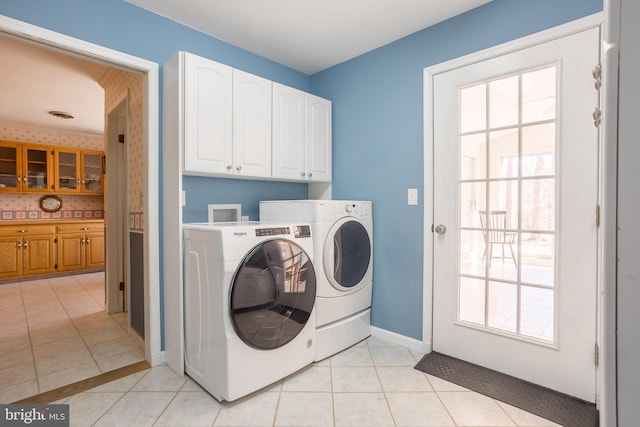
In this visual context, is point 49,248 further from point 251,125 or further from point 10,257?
point 251,125

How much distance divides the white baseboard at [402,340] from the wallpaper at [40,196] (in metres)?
5.53

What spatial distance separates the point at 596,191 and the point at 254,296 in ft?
6.25

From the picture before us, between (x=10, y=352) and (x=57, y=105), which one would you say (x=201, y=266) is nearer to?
(x=10, y=352)

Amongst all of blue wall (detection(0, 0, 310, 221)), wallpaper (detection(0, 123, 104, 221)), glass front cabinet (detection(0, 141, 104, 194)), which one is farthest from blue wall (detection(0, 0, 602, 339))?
wallpaper (detection(0, 123, 104, 221))

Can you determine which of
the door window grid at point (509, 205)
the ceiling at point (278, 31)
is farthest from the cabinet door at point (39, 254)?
the door window grid at point (509, 205)

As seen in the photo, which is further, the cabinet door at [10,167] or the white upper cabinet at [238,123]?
the cabinet door at [10,167]

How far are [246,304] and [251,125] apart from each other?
1.27 meters

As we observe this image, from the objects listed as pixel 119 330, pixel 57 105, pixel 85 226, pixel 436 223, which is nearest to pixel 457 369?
pixel 436 223

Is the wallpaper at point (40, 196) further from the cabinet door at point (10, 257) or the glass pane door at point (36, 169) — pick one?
the cabinet door at point (10, 257)

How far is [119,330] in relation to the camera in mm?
2723

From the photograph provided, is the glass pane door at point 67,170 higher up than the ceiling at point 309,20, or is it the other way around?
the ceiling at point 309,20

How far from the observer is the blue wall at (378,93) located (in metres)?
1.82

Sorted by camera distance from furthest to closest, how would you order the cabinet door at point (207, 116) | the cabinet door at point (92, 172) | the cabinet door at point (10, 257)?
1. the cabinet door at point (92, 172)
2. the cabinet door at point (10, 257)
3. the cabinet door at point (207, 116)

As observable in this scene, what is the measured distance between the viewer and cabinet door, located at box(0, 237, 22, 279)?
4312 mm
